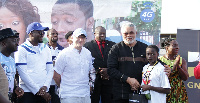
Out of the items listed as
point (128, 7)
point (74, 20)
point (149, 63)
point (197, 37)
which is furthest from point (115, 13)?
point (149, 63)

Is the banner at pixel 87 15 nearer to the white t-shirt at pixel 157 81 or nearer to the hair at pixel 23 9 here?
the hair at pixel 23 9

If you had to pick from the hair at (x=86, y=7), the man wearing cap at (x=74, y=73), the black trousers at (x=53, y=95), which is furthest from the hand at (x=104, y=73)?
the hair at (x=86, y=7)

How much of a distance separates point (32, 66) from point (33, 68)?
4cm

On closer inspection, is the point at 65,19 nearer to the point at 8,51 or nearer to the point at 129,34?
the point at 129,34

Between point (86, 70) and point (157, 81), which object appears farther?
point (86, 70)

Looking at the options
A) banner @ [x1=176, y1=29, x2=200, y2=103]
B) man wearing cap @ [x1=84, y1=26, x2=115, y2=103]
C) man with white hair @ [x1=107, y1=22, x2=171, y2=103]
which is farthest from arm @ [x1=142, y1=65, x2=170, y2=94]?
banner @ [x1=176, y1=29, x2=200, y2=103]

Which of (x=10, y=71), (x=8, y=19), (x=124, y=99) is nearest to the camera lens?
(x=10, y=71)

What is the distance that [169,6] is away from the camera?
752cm

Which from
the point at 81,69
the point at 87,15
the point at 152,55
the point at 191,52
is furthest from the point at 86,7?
the point at 152,55

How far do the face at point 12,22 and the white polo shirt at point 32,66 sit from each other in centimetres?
267

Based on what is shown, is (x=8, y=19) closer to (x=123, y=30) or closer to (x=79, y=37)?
(x=79, y=37)

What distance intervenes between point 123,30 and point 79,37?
0.74 metres

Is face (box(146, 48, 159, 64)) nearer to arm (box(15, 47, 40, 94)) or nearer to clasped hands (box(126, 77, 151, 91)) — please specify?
clasped hands (box(126, 77, 151, 91))

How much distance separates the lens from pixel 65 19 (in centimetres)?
734
